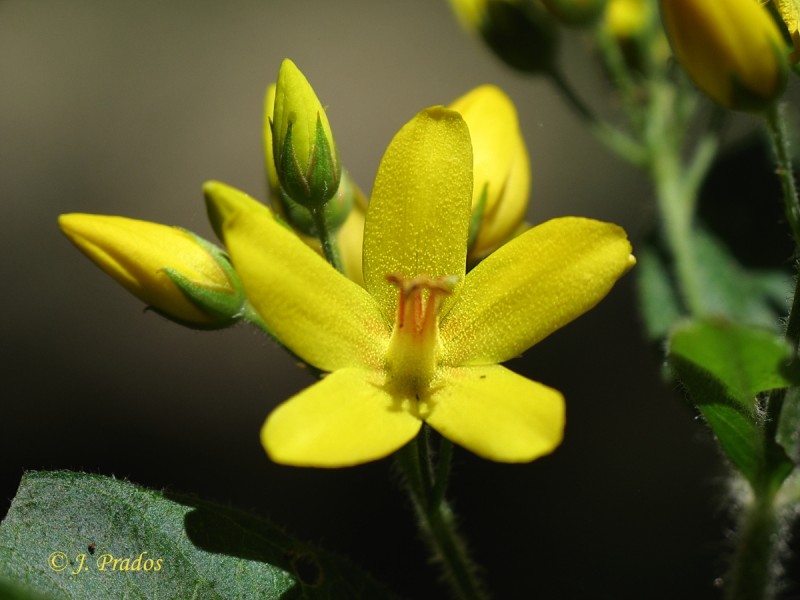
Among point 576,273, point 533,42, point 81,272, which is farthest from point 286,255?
point 81,272

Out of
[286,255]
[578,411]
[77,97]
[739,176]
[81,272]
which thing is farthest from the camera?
[77,97]

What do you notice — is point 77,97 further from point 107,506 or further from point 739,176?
point 107,506

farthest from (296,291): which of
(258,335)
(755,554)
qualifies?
(258,335)

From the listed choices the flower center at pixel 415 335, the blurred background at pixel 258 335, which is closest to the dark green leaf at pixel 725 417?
the flower center at pixel 415 335

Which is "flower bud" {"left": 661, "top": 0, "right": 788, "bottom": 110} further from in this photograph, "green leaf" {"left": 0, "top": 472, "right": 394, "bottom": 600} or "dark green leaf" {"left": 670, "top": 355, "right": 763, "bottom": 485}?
"green leaf" {"left": 0, "top": 472, "right": 394, "bottom": 600}

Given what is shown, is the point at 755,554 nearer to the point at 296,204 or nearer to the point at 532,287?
the point at 532,287

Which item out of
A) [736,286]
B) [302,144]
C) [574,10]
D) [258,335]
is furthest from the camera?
[258,335]
